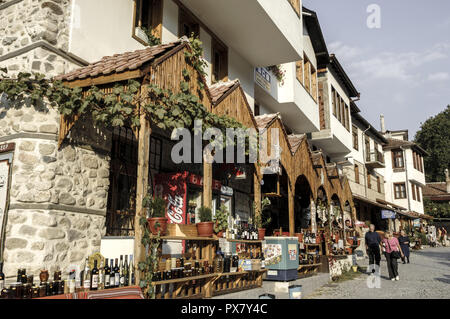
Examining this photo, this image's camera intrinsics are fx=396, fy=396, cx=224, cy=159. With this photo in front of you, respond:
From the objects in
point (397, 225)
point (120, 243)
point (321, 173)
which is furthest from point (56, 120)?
point (397, 225)

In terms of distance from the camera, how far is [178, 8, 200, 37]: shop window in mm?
10492

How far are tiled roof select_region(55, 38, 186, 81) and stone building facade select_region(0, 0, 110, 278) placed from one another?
478 mm

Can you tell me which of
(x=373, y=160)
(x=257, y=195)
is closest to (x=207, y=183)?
(x=257, y=195)

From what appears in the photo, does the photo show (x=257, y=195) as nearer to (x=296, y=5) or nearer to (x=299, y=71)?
(x=296, y=5)

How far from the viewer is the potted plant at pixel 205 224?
24.9 ft

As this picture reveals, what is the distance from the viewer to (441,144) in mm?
55281

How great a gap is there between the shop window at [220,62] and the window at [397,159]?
115 ft

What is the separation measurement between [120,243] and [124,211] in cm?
138

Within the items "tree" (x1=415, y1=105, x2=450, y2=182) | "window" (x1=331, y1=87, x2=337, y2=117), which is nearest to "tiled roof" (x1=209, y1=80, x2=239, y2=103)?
"window" (x1=331, y1=87, x2=337, y2=117)

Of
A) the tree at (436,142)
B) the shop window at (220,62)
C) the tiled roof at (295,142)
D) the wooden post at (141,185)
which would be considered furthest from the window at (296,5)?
the tree at (436,142)

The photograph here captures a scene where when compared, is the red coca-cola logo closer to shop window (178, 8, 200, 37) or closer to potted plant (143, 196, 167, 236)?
potted plant (143, 196, 167, 236)

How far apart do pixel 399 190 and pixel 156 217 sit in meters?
41.0

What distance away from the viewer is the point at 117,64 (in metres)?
6.61

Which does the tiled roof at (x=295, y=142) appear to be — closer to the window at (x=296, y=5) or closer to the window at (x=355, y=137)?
the window at (x=296, y=5)
